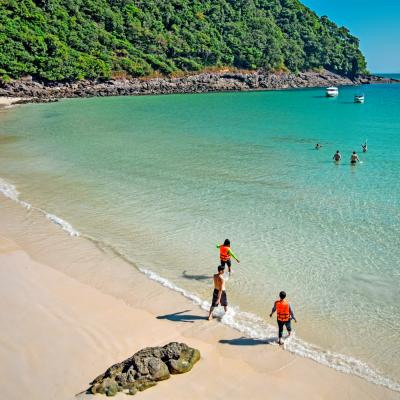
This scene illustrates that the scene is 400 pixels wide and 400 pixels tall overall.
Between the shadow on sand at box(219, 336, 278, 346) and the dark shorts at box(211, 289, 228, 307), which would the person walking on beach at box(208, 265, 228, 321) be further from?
the shadow on sand at box(219, 336, 278, 346)

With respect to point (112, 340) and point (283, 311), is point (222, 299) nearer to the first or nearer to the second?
point (283, 311)

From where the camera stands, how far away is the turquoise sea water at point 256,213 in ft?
35.5

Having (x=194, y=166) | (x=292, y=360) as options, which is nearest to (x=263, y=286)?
(x=292, y=360)

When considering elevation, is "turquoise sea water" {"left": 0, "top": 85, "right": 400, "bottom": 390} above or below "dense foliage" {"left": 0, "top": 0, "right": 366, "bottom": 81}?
below

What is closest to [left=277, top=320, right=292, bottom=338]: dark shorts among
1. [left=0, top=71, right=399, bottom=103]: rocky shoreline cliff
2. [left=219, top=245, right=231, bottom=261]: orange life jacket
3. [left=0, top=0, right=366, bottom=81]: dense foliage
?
[left=219, top=245, right=231, bottom=261]: orange life jacket

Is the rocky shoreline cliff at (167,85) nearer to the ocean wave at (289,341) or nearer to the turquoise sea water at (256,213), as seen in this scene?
the turquoise sea water at (256,213)

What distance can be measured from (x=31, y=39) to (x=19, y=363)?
9374 cm

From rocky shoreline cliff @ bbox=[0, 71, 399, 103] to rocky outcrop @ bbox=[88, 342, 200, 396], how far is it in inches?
2801

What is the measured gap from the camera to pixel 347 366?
29.5 feet

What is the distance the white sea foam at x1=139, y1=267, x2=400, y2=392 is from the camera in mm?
8734

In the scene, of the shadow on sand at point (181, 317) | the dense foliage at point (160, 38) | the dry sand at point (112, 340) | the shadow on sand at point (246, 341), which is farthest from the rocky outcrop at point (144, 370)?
the dense foliage at point (160, 38)

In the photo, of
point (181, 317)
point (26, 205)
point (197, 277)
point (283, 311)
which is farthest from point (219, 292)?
point (26, 205)

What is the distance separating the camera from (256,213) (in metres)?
18.5

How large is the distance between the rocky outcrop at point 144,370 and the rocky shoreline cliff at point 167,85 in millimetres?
71143
